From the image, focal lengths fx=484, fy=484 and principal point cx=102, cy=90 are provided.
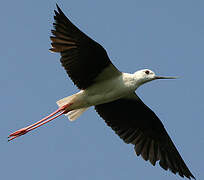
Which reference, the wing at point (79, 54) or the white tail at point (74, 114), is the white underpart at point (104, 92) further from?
the white tail at point (74, 114)

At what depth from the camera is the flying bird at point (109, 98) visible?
36.8ft

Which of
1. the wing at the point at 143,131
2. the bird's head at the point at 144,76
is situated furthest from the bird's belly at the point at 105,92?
the wing at the point at 143,131

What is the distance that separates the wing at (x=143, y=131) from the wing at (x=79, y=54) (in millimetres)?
1364

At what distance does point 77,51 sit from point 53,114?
6.46 feet

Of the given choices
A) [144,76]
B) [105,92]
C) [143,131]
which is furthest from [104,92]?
[143,131]

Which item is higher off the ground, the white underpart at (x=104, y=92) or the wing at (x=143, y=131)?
the white underpart at (x=104, y=92)

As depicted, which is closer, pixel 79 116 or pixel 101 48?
pixel 101 48

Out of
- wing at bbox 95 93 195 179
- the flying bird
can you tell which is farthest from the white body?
wing at bbox 95 93 195 179

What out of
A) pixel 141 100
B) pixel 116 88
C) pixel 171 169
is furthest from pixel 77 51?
pixel 171 169

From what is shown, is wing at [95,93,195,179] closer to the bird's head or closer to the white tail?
the white tail

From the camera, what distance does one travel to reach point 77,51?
11.4 metres

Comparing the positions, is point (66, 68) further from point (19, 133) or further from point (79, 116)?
point (19, 133)

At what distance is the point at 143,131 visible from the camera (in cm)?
1340

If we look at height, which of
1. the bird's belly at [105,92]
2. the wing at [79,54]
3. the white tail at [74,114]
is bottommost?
the white tail at [74,114]
